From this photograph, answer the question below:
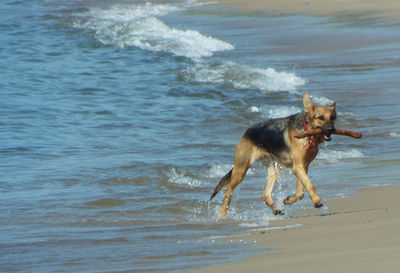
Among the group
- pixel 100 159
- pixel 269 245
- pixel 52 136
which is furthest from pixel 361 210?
pixel 52 136

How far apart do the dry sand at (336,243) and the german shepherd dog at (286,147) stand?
67cm

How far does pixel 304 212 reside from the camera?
295 inches

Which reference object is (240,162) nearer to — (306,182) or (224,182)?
(224,182)

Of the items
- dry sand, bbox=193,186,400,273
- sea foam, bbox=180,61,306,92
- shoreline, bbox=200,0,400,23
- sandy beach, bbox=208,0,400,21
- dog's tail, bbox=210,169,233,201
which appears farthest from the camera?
sandy beach, bbox=208,0,400,21

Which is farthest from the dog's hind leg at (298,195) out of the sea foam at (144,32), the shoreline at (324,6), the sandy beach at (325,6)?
the sandy beach at (325,6)

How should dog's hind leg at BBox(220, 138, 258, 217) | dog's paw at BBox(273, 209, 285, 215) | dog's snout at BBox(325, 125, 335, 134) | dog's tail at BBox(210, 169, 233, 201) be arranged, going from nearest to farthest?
dog's snout at BBox(325, 125, 335, 134), dog's paw at BBox(273, 209, 285, 215), dog's hind leg at BBox(220, 138, 258, 217), dog's tail at BBox(210, 169, 233, 201)

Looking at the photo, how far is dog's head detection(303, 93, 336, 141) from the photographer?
23.9ft

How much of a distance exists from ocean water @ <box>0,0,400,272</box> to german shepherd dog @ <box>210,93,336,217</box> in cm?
25

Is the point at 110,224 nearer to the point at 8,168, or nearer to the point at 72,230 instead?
the point at 72,230

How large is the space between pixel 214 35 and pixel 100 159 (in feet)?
51.9

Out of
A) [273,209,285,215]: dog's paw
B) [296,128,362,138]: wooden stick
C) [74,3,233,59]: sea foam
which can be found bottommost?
[74,3,233,59]: sea foam

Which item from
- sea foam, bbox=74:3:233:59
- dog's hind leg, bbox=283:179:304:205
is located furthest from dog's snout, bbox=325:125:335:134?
sea foam, bbox=74:3:233:59

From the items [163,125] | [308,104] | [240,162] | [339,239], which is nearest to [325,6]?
[163,125]

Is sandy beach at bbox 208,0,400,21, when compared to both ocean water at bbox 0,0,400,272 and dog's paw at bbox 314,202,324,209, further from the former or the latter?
dog's paw at bbox 314,202,324,209
